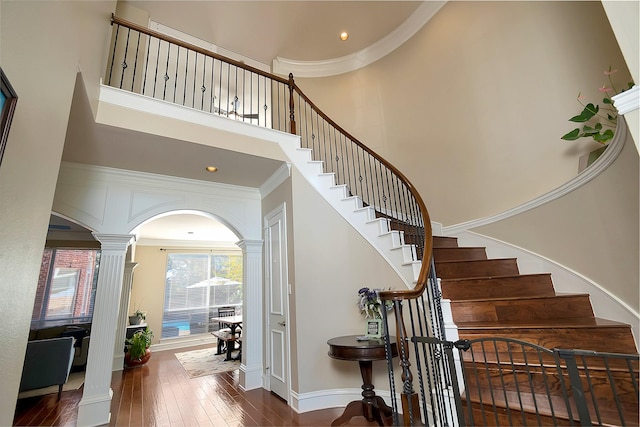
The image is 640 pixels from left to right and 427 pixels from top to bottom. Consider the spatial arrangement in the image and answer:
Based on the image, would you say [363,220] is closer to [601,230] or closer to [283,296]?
[283,296]

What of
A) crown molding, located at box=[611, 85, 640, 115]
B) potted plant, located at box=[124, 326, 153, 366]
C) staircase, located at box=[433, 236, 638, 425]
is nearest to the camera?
crown molding, located at box=[611, 85, 640, 115]

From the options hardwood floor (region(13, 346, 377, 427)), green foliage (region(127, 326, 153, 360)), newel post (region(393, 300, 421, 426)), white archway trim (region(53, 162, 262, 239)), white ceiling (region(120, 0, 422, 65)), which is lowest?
hardwood floor (region(13, 346, 377, 427))

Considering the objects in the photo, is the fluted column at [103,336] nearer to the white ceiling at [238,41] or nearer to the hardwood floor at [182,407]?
the hardwood floor at [182,407]

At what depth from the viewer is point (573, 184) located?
8.89 feet

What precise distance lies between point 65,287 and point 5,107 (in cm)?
738

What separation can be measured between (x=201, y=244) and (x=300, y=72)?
5.52 metres

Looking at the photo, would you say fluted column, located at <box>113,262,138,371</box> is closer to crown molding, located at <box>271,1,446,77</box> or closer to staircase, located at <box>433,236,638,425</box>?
crown molding, located at <box>271,1,446,77</box>

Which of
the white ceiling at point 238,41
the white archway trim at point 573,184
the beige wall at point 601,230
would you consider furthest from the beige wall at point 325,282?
the beige wall at point 601,230

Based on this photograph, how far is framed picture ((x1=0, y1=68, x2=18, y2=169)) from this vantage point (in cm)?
96

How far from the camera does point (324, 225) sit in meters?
3.49

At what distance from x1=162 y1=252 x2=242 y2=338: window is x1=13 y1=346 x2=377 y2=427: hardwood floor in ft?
10.5

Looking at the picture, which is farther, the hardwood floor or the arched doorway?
the arched doorway

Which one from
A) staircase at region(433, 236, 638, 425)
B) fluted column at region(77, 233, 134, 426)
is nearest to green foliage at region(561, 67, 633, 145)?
staircase at region(433, 236, 638, 425)

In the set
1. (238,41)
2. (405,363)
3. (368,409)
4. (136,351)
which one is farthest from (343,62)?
(136,351)
